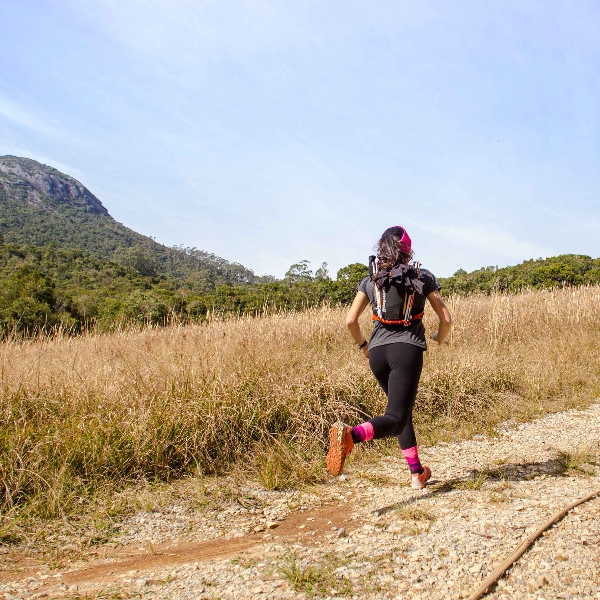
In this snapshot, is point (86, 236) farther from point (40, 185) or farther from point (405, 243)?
point (405, 243)

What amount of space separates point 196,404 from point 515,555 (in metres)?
2.90

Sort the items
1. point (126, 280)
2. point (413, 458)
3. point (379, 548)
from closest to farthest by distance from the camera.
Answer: point (379, 548) < point (413, 458) < point (126, 280)

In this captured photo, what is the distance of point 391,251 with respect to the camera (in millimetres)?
3443

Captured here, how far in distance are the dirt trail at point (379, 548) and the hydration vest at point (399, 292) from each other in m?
1.29

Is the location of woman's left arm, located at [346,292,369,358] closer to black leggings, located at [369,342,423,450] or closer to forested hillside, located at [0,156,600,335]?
black leggings, located at [369,342,423,450]

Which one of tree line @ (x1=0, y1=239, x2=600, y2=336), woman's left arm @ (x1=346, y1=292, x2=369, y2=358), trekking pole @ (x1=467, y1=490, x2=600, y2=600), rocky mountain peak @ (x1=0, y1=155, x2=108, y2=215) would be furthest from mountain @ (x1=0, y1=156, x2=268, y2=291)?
trekking pole @ (x1=467, y1=490, x2=600, y2=600)

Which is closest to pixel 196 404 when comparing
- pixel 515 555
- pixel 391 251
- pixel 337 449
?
pixel 337 449

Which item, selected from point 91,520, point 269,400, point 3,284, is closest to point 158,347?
point 269,400

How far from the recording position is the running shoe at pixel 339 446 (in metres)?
3.16

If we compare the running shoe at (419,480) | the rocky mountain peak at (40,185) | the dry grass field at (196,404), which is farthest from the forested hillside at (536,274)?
the rocky mountain peak at (40,185)

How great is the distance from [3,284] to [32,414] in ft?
59.7

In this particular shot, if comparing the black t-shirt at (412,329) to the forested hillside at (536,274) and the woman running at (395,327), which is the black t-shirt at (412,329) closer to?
the woman running at (395,327)

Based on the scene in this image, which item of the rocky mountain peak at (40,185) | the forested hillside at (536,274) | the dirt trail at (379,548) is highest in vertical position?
the rocky mountain peak at (40,185)

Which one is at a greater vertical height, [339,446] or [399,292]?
[399,292]
